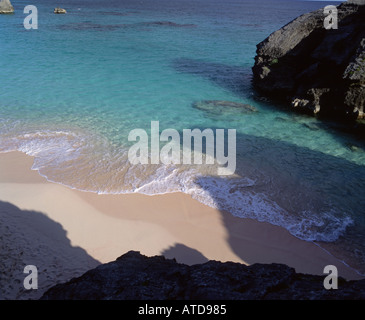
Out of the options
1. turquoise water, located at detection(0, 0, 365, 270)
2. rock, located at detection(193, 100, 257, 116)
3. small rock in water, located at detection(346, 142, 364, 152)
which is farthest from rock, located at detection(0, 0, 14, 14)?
small rock in water, located at detection(346, 142, 364, 152)

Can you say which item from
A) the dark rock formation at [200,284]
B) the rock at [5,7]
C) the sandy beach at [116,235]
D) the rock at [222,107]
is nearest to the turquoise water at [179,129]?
the rock at [222,107]

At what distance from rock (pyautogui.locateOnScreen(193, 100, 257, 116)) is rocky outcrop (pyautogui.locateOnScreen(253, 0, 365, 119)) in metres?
2.70

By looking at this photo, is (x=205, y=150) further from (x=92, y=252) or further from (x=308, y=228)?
(x=92, y=252)

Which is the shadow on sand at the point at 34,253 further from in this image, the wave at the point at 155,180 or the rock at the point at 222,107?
the rock at the point at 222,107

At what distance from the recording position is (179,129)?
47.2ft

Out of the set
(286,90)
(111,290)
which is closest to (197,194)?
(111,290)

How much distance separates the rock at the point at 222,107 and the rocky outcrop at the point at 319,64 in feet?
8.85

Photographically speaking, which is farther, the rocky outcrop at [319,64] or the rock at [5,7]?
the rock at [5,7]

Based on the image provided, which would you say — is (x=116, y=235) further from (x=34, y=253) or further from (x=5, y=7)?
(x=5, y=7)

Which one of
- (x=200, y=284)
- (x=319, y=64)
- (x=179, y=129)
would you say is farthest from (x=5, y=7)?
(x=200, y=284)

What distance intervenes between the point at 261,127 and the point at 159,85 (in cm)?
891

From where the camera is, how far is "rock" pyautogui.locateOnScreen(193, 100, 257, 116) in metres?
16.5

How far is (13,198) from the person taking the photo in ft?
28.6

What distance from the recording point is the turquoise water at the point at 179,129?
9.12 metres
